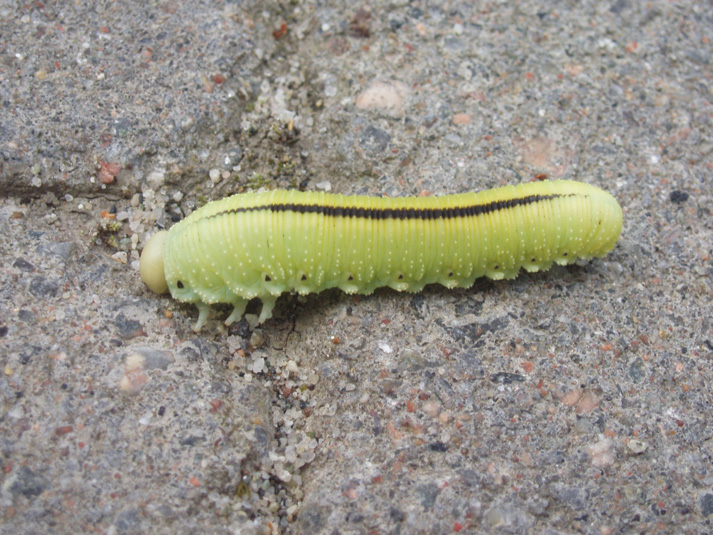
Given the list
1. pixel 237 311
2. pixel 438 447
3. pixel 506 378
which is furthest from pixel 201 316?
pixel 506 378

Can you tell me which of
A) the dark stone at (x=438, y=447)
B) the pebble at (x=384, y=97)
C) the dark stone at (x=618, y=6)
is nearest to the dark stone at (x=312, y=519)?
the dark stone at (x=438, y=447)

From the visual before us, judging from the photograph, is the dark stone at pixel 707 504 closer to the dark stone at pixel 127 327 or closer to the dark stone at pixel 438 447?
the dark stone at pixel 438 447

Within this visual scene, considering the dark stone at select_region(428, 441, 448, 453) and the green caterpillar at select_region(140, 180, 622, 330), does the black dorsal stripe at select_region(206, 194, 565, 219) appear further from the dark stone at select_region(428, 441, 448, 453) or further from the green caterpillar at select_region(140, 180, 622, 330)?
the dark stone at select_region(428, 441, 448, 453)

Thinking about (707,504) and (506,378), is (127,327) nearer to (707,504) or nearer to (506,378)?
(506,378)

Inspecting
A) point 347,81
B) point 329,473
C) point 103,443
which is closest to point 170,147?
point 347,81

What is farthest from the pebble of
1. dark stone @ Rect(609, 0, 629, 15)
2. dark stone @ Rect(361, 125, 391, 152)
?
dark stone @ Rect(609, 0, 629, 15)

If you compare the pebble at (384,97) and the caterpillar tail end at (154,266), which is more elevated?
the pebble at (384,97)
